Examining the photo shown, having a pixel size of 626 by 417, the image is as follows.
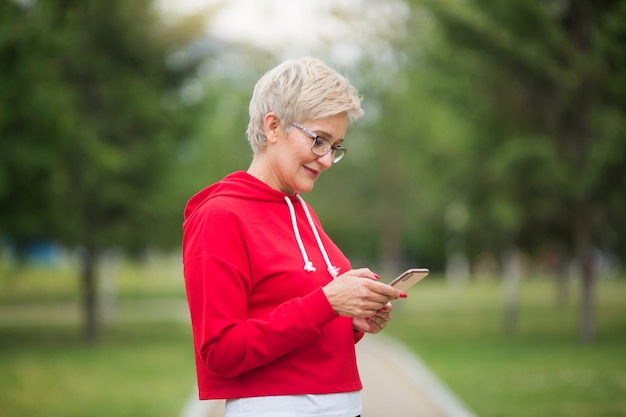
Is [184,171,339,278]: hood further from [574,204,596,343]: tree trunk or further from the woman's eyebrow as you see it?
[574,204,596,343]: tree trunk

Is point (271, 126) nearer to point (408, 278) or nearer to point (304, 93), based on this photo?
point (304, 93)

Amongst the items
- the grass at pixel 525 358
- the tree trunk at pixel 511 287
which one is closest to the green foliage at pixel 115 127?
the grass at pixel 525 358

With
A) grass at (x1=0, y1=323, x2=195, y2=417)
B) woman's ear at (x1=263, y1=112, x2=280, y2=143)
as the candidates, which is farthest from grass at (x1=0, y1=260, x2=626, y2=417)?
woman's ear at (x1=263, y1=112, x2=280, y2=143)

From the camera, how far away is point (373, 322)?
2729mm

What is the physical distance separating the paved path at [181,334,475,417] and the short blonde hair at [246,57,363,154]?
6.17m

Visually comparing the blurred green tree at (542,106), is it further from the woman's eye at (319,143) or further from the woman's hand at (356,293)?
the woman's hand at (356,293)

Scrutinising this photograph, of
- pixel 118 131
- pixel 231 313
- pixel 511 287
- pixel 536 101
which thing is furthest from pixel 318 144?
pixel 511 287

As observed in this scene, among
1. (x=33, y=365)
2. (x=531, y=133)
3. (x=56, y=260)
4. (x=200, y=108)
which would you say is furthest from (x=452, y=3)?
(x=56, y=260)

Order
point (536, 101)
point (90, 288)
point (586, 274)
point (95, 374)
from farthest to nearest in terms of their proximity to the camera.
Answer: point (90, 288) → point (536, 101) → point (586, 274) → point (95, 374)

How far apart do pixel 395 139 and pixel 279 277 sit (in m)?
21.7

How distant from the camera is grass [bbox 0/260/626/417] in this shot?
941cm

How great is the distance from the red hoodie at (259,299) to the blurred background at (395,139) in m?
6.67

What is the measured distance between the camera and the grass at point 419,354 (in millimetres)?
9406

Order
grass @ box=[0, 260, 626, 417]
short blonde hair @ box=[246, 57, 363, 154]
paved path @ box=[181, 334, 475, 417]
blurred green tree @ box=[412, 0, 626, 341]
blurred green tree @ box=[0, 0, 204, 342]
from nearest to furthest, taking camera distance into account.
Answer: short blonde hair @ box=[246, 57, 363, 154]
paved path @ box=[181, 334, 475, 417]
grass @ box=[0, 260, 626, 417]
blurred green tree @ box=[412, 0, 626, 341]
blurred green tree @ box=[0, 0, 204, 342]
